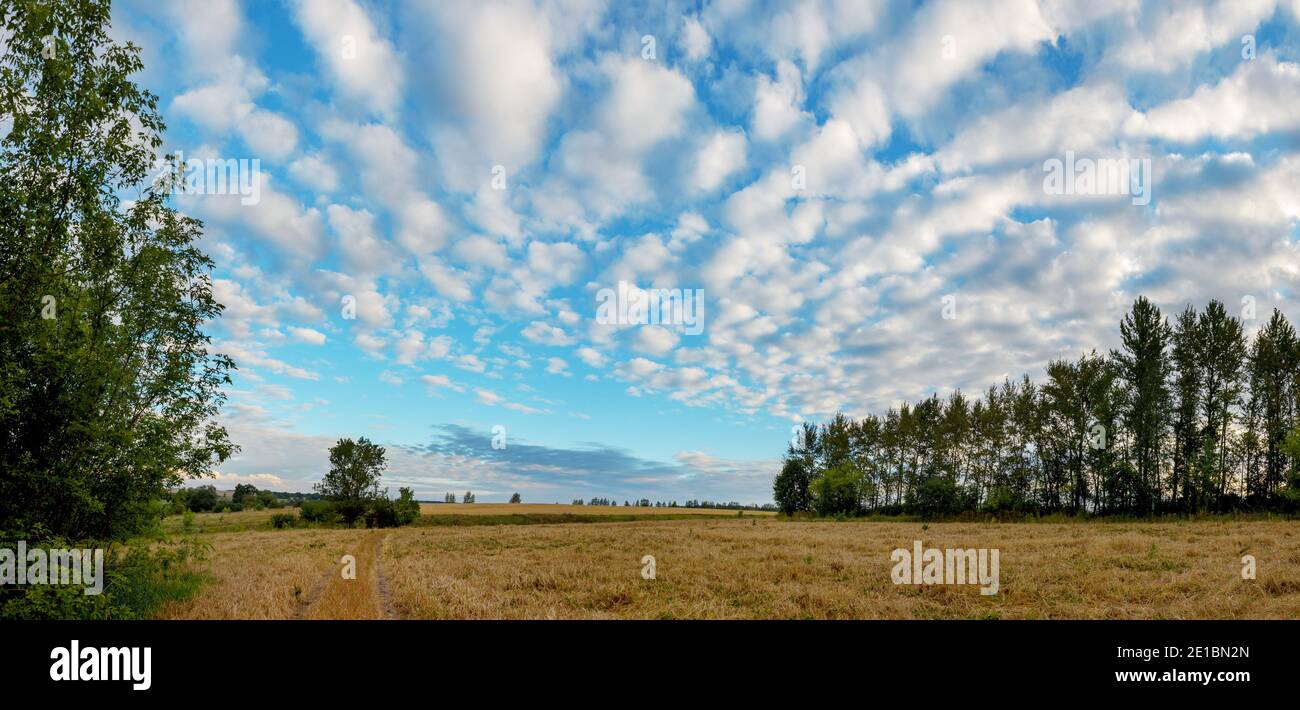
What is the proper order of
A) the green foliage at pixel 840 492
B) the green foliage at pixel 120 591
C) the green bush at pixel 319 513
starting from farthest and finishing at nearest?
the green foliage at pixel 840 492 < the green bush at pixel 319 513 < the green foliage at pixel 120 591

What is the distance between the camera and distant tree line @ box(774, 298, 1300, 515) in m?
56.7

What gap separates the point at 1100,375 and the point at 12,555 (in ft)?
283

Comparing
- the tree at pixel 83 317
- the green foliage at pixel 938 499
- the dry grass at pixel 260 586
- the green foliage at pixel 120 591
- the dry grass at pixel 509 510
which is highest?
the tree at pixel 83 317

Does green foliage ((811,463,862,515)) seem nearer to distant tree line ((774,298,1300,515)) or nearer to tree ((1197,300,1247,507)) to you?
distant tree line ((774,298,1300,515))

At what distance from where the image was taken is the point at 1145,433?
196 feet

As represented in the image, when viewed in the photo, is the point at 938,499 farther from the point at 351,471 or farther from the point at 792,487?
the point at 351,471

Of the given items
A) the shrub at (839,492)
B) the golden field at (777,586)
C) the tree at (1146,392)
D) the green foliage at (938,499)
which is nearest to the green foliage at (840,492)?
the shrub at (839,492)

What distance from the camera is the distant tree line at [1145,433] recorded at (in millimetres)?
56719

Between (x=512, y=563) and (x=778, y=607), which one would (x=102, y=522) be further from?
(x=778, y=607)

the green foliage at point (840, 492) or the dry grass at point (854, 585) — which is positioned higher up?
the dry grass at point (854, 585)

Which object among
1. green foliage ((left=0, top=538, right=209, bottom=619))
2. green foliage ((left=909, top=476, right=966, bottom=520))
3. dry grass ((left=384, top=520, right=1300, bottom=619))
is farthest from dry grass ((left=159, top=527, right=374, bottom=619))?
green foliage ((left=909, top=476, right=966, bottom=520))

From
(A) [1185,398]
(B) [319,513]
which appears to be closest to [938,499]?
(A) [1185,398]

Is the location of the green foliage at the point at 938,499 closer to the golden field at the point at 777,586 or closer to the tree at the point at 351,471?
the golden field at the point at 777,586
